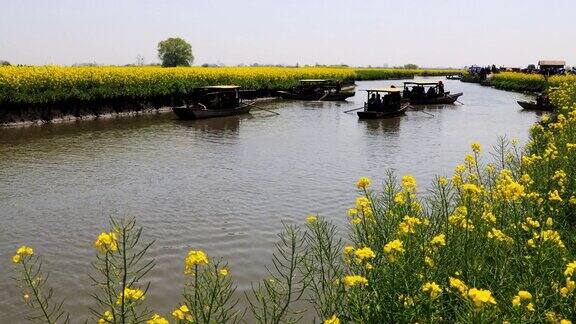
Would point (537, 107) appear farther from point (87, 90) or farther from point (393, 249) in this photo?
point (393, 249)

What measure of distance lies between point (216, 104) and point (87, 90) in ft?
23.4

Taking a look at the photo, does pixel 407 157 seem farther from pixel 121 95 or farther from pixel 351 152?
pixel 121 95

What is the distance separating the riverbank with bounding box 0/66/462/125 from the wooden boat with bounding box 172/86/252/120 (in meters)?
3.04

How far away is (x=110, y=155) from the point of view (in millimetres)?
17422

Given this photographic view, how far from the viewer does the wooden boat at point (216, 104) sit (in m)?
27.6

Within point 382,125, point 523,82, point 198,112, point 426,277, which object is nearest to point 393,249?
point 426,277

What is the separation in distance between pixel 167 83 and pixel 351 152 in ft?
61.7

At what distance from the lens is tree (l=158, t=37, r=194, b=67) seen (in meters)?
109

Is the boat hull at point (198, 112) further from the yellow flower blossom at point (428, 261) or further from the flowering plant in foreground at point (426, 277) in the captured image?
the yellow flower blossom at point (428, 261)

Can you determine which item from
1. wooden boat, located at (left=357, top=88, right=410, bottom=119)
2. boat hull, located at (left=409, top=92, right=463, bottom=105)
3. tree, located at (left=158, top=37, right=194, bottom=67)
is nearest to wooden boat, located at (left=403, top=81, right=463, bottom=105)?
boat hull, located at (left=409, top=92, right=463, bottom=105)

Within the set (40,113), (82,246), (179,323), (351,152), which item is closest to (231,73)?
(40,113)

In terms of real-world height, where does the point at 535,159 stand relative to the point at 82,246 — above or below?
above

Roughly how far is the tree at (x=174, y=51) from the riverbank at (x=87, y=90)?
71.9 m

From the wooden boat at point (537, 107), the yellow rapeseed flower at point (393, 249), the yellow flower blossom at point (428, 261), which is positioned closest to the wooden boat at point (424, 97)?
the wooden boat at point (537, 107)
